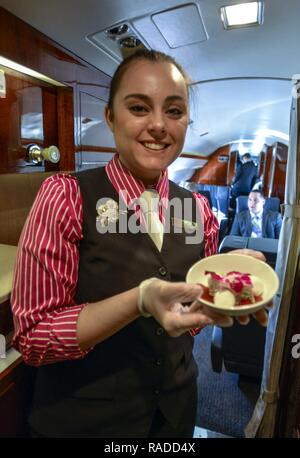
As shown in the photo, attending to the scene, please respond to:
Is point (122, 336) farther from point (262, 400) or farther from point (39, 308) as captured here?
point (262, 400)

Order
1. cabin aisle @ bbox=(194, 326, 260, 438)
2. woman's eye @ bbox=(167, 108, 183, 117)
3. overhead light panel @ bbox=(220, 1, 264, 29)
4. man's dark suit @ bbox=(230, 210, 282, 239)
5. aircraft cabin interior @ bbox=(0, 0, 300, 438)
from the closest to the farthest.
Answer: woman's eye @ bbox=(167, 108, 183, 117) → aircraft cabin interior @ bbox=(0, 0, 300, 438) → overhead light panel @ bbox=(220, 1, 264, 29) → cabin aisle @ bbox=(194, 326, 260, 438) → man's dark suit @ bbox=(230, 210, 282, 239)

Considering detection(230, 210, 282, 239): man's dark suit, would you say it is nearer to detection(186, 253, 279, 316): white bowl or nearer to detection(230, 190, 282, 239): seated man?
detection(230, 190, 282, 239): seated man

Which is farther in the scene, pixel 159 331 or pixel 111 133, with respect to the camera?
pixel 111 133

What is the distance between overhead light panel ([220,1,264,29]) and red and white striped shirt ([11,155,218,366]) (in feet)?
4.09

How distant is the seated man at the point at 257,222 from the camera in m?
4.02

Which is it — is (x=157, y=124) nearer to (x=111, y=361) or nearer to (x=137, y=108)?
(x=137, y=108)

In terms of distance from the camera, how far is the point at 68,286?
0.64 metres

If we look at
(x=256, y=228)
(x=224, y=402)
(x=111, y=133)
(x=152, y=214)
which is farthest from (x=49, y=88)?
(x=256, y=228)

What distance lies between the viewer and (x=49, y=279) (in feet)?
1.93

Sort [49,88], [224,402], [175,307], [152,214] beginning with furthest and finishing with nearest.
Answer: [224,402] < [49,88] < [152,214] < [175,307]

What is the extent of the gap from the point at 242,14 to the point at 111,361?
160 centimetres

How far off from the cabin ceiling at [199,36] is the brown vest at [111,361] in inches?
25.5

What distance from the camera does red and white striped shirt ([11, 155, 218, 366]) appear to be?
567 millimetres

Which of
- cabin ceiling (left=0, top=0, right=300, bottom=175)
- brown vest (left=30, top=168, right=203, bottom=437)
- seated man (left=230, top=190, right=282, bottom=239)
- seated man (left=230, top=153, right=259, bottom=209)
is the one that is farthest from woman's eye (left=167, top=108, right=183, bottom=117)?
seated man (left=230, top=153, right=259, bottom=209)
